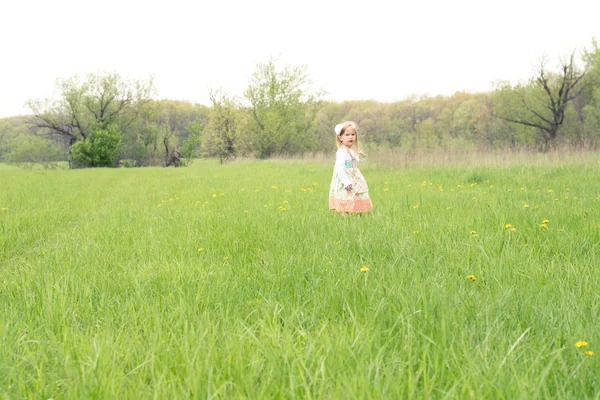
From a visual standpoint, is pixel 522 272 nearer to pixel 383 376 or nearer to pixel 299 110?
pixel 383 376

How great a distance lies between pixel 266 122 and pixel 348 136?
3760 cm

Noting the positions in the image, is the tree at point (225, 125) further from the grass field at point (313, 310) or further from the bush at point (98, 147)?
the grass field at point (313, 310)

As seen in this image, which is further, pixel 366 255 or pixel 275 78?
pixel 275 78

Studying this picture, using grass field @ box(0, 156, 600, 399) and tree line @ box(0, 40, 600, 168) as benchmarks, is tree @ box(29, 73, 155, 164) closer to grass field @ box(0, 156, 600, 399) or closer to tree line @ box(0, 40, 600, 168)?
tree line @ box(0, 40, 600, 168)

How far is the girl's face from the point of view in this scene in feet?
16.9

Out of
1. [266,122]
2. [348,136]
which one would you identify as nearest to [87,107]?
[266,122]

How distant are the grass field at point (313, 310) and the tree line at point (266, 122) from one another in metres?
20.7

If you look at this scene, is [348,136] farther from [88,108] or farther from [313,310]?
[88,108]

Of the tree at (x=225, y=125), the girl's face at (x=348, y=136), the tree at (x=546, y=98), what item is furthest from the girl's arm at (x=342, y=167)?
the tree at (x=225, y=125)

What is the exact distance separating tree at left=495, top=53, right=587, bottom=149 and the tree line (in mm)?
95

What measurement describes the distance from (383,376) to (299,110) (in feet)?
141

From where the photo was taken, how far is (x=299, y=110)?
4306 centimetres

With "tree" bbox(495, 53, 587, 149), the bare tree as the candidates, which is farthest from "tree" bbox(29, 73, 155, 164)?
"tree" bbox(495, 53, 587, 149)

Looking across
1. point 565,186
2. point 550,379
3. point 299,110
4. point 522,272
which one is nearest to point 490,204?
point 522,272
